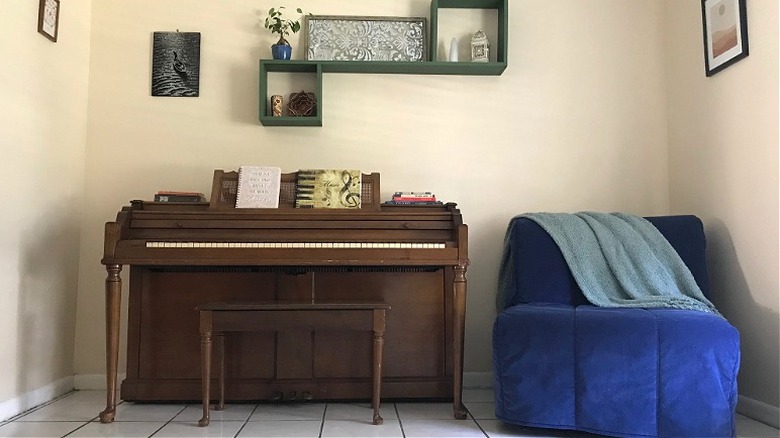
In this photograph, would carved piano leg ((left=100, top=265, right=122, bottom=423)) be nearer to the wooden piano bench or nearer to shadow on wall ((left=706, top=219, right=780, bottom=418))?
the wooden piano bench

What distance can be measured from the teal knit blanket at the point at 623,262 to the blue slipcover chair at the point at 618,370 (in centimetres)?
16

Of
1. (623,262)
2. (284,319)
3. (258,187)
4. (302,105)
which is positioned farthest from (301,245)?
(623,262)

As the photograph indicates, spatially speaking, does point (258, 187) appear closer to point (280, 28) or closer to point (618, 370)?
point (280, 28)

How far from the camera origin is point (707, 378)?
2.12 m

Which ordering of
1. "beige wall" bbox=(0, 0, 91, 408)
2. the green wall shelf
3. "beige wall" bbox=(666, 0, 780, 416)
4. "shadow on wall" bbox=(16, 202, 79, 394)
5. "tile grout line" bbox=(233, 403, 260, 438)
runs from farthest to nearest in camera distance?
the green wall shelf < "shadow on wall" bbox=(16, 202, 79, 394) < "beige wall" bbox=(0, 0, 91, 408) < "beige wall" bbox=(666, 0, 780, 416) < "tile grout line" bbox=(233, 403, 260, 438)

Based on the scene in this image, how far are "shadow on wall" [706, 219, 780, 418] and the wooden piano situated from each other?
1201 millimetres

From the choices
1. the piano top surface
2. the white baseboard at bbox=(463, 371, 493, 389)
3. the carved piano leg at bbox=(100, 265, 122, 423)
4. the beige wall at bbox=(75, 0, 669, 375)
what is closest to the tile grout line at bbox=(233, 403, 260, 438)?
the carved piano leg at bbox=(100, 265, 122, 423)

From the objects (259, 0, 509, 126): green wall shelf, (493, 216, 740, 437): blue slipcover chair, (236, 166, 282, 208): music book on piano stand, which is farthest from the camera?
(259, 0, 509, 126): green wall shelf

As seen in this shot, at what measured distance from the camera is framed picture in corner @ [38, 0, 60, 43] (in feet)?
9.00

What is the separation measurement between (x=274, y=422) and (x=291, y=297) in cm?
58

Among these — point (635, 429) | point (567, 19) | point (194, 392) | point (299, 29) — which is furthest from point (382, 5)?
point (635, 429)

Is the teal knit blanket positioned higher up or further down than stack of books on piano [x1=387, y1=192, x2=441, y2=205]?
further down

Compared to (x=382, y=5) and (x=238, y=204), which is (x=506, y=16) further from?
(x=238, y=204)

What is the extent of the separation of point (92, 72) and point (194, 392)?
1.72m
